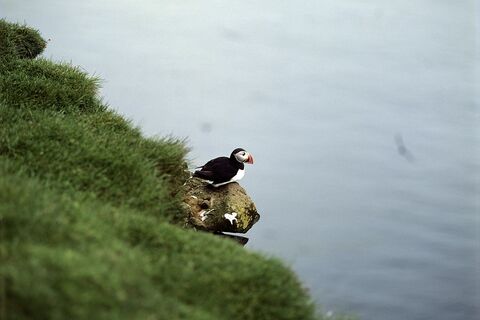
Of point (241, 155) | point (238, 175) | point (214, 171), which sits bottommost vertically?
point (214, 171)

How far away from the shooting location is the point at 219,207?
13.0 m

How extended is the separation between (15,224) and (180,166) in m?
4.39

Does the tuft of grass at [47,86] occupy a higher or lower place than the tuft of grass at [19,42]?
lower

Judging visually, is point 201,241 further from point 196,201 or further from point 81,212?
point 196,201

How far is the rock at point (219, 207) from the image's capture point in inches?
507

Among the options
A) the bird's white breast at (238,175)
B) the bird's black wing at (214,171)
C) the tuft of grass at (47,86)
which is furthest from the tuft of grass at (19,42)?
the bird's white breast at (238,175)

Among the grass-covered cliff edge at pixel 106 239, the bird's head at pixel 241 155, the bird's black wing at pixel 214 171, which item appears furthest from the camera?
the bird's head at pixel 241 155

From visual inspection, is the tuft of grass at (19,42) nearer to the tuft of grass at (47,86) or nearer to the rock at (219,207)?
the tuft of grass at (47,86)

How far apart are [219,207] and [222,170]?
2.13 ft

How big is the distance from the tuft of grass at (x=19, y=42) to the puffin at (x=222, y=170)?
17.0ft

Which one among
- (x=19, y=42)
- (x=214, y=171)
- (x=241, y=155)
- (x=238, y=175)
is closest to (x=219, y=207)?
(x=214, y=171)

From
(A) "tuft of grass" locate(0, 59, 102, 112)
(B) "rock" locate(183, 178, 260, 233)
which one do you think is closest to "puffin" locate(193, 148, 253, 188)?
(B) "rock" locate(183, 178, 260, 233)

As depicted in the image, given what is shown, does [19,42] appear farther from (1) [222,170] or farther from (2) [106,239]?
(2) [106,239]

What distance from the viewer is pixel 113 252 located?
6867mm
